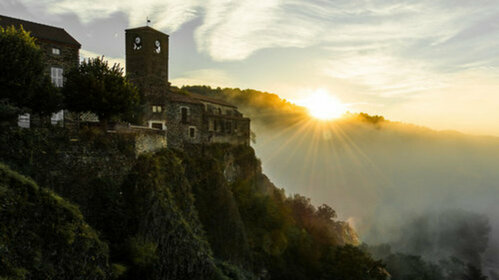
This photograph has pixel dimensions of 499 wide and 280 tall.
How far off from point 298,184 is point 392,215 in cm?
5296

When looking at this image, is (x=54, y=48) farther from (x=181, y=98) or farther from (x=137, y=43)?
(x=181, y=98)

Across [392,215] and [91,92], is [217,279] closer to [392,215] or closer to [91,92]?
[91,92]

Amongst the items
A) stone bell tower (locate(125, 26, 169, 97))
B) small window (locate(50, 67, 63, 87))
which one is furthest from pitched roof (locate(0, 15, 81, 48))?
stone bell tower (locate(125, 26, 169, 97))

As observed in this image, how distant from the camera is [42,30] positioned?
33.3 meters

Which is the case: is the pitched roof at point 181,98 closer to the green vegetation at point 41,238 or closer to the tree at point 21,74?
the tree at point 21,74

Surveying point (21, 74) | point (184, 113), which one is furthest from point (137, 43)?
point (21, 74)

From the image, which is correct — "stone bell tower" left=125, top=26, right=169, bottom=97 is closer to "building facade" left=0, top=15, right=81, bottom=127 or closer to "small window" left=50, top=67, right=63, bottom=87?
"building facade" left=0, top=15, right=81, bottom=127

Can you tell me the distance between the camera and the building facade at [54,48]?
31672 mm

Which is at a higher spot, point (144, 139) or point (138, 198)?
point (144, 139)

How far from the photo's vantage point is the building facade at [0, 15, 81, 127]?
104 feet

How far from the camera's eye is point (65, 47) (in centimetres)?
3328

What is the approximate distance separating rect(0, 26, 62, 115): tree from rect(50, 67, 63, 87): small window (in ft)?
21.2

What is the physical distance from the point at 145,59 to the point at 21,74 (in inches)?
679

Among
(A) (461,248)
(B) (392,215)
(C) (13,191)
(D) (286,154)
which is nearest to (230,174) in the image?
(C) (13,191)
